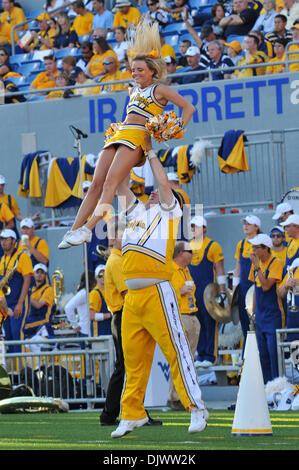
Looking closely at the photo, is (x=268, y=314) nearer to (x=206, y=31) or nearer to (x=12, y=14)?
Answer: (x=206, y=31)

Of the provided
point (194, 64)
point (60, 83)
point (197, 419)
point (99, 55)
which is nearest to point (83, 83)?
point (60, 83)

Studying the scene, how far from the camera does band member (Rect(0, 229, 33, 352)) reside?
14688 millimetres

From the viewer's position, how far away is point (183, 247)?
11.9m

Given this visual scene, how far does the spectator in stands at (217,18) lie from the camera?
1841 cm

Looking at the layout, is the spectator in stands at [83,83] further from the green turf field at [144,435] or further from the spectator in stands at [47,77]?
the green turf field at [144,435]

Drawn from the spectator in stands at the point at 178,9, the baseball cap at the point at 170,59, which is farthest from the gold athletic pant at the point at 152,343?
the spectator in stands at the point at 178,9

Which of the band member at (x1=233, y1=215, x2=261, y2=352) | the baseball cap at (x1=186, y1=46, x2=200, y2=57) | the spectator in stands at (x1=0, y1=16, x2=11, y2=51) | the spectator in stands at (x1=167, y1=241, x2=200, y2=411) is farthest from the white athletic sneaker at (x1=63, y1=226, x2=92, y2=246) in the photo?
the spectator in stands at (x1=0, y1=16, x2=11, y2=51)

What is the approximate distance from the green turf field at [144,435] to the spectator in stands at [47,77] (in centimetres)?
1002

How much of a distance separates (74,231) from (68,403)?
→ 5302 mm

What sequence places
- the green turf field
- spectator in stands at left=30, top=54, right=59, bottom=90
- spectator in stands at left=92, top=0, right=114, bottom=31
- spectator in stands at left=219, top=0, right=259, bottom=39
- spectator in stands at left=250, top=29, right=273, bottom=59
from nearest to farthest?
the green turf field → spectator in stands at left=250, top=29, right=273, bottom=59 → spectator in stands at left=219, top=0, right=259, bottom=39 → spectator in stands at left=30, top=54, right=59, bottom=90 → spectator in stands at left=92, top=0, right=114, bottom=31

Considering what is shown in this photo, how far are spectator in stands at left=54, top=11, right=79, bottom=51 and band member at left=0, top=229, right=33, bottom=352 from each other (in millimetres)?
7122

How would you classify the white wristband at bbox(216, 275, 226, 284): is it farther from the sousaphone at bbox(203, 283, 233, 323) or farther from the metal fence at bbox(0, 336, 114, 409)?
the metal fence at bbox(0, 336, 114, 409)

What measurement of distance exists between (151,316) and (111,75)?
37.9ft

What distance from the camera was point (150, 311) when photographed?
25.0 feet
